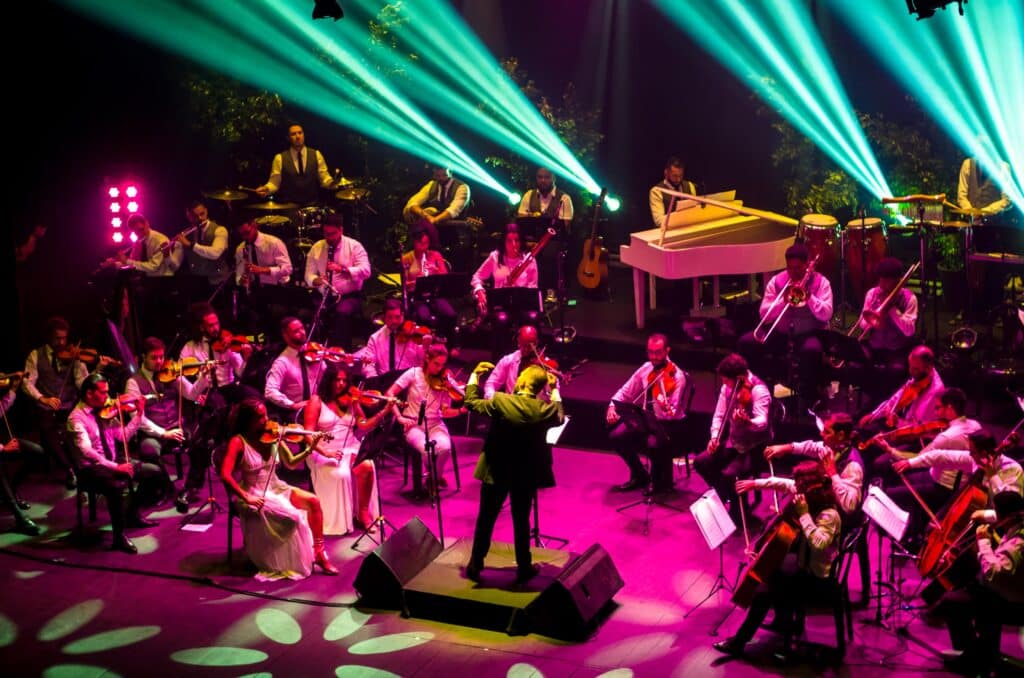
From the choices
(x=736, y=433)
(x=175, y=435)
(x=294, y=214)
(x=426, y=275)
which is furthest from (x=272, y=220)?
(x=736, y=433)

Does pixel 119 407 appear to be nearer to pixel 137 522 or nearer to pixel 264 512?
pixel 137 522

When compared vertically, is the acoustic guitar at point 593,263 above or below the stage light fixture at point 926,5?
below

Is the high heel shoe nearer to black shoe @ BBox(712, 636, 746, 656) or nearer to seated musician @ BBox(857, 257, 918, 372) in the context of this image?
black shoe @ BBox(712, 636, 746, 656)

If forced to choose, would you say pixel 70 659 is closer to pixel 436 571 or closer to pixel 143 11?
pixel 436 571

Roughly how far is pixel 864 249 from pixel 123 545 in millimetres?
6680

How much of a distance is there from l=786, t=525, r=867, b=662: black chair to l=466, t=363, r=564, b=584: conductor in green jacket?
172cm

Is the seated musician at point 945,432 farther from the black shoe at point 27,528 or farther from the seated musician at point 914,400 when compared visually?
the black shoe at point 27,528

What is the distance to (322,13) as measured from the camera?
9.23m

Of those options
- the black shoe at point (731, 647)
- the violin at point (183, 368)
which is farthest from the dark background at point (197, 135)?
the black shoe at point (731, 647)

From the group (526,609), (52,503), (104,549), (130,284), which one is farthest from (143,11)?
(526,609)

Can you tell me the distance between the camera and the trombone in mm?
10008

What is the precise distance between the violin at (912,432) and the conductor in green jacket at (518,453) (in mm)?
2079

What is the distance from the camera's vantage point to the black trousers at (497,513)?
7.53 m

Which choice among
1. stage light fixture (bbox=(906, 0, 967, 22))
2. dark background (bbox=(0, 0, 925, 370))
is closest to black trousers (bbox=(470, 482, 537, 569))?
stage light fixture (bbox=(906, 0, 967, 22))
